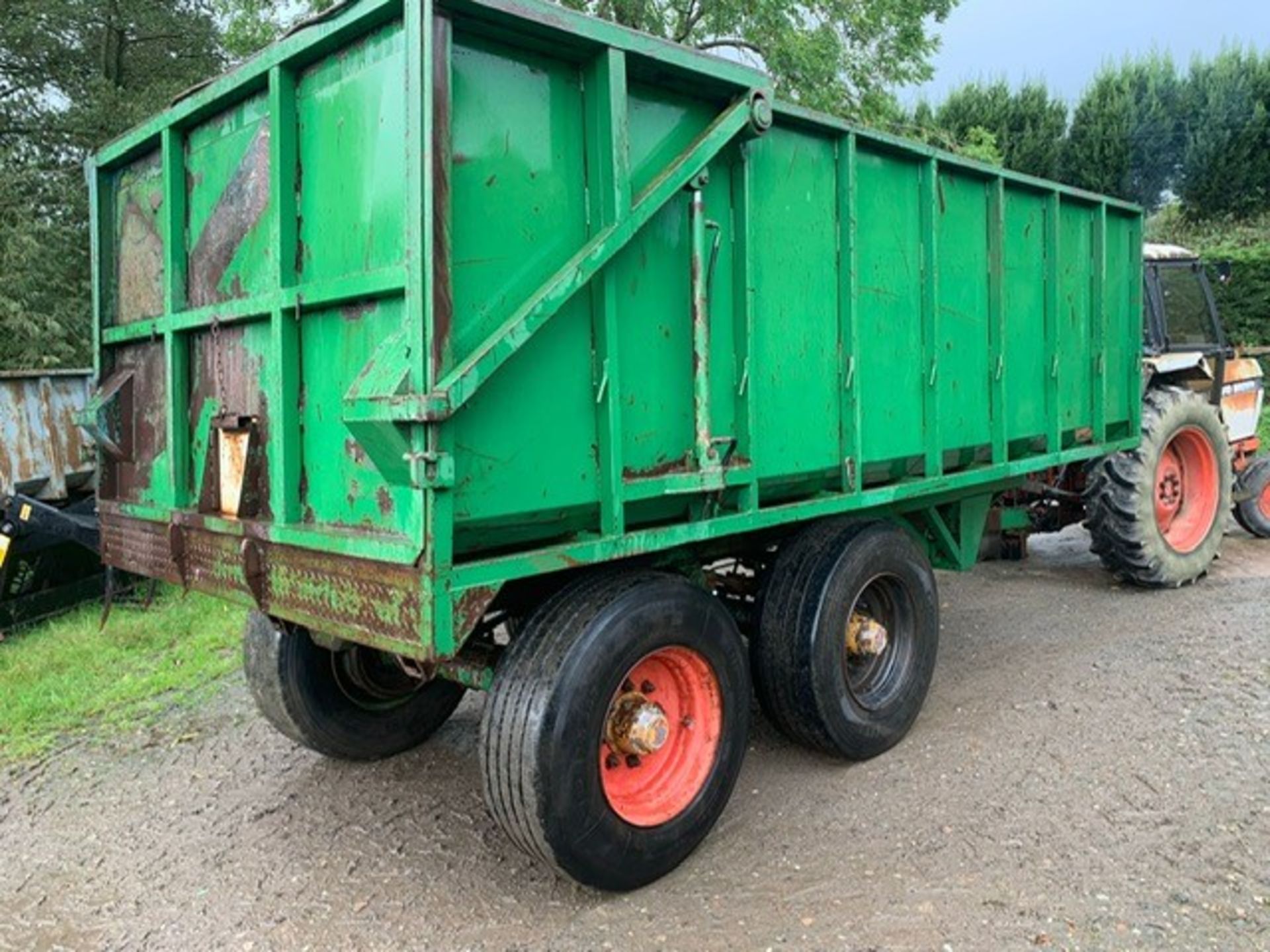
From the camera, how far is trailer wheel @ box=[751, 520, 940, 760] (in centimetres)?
404

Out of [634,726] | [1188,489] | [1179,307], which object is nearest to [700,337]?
[634,726]

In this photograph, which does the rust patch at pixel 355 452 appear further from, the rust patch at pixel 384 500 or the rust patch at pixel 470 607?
the rust patch at pixel 470 607

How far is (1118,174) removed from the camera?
21.4m

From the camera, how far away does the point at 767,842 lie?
364 cm

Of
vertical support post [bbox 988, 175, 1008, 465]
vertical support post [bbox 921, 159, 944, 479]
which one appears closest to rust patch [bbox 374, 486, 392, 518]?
vertical support post [bbox 921, 159, 944, 479]

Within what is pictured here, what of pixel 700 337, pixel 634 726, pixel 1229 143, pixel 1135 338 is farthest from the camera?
pixel 1229 143

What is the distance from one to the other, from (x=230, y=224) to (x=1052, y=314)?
425cm

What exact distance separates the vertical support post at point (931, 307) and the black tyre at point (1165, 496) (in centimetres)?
280

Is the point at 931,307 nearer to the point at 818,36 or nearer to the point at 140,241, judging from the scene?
the point at 140,241

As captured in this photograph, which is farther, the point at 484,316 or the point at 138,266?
the point at 138,266

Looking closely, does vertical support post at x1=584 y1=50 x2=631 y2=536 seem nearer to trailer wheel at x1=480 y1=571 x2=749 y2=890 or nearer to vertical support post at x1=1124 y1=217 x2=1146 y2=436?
trailer wheel at x1=480 y1=571 x2=749 y2=890

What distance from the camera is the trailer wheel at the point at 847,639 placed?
13.2 ft

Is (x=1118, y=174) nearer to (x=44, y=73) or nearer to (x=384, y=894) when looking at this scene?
(x=44, y=73)

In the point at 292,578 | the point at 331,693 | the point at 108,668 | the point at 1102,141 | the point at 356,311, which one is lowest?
the point at 108,668
